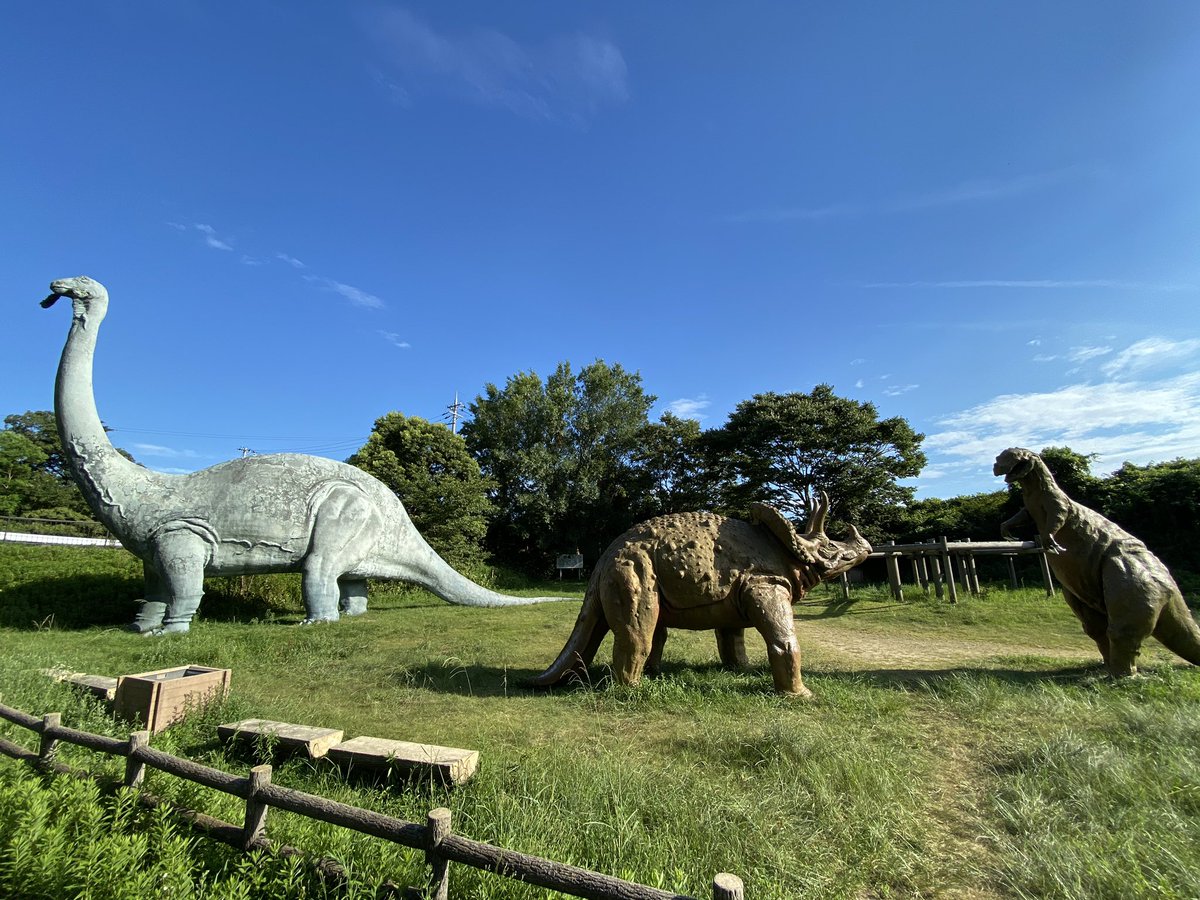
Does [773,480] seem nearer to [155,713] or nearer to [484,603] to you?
[484,603]

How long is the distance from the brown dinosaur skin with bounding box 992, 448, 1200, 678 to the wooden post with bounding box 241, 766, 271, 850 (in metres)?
6.90

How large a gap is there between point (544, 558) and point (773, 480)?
1089cm

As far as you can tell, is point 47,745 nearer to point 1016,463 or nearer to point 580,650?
point 580,650

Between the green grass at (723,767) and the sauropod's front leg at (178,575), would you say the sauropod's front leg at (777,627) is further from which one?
the sauropod's front leg at (178,575)

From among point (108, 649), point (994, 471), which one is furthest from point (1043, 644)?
point (108, 649)

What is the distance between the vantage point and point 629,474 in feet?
90.1

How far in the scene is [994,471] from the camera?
6.65 metres

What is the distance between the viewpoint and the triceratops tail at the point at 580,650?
20.0 feet

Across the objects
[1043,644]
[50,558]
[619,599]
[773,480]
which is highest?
[773,480]

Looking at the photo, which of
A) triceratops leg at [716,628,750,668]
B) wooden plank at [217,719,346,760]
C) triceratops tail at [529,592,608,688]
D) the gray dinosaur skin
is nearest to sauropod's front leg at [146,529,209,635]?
the gray dinosaur skin

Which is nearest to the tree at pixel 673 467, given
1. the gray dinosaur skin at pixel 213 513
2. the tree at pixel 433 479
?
the tree at pixel 433 479

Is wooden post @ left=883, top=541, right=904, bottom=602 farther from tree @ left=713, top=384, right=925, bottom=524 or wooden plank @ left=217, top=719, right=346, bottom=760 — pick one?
wooden plank @ left=217, top=719, right=346, bottom=760

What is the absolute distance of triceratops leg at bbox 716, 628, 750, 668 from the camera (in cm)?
691

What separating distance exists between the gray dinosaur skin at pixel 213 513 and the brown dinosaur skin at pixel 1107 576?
954 centimetres
